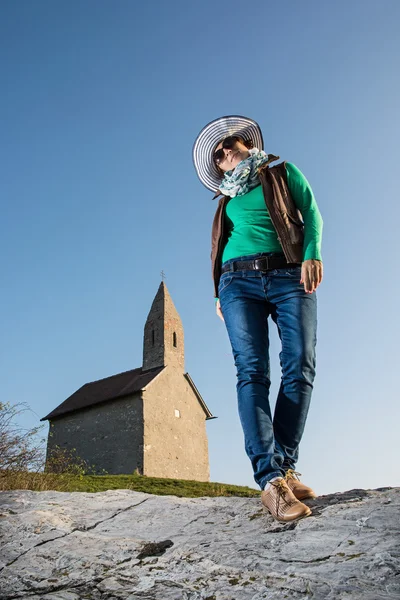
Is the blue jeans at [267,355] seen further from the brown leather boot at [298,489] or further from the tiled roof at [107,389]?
the tiled roof at [107,389]

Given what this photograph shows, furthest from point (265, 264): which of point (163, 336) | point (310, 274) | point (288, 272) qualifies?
point (163, 336)

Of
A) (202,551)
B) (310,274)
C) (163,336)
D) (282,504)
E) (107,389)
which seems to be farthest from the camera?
(163,336)

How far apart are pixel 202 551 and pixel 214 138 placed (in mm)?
2776

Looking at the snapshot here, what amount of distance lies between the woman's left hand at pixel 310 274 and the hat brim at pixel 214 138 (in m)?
Answer: 1.21

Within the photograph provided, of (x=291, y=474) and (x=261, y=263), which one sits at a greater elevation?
(x=261, y=263)

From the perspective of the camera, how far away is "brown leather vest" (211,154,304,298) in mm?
2936

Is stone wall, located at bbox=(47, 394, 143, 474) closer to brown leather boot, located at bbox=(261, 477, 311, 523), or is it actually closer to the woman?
the woman

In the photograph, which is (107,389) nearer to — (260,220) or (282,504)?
(260,220)

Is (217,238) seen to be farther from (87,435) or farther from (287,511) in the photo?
(87,435)

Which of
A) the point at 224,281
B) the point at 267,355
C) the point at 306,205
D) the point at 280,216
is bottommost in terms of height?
the point at 267,355

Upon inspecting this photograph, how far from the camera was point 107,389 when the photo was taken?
85.2 ft

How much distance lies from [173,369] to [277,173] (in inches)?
919

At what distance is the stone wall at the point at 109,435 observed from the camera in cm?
2181

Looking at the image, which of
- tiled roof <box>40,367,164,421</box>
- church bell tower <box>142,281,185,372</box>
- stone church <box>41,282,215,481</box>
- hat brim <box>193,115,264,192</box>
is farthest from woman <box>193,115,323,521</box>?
church bell tower <box>142,281,185,372</box>
